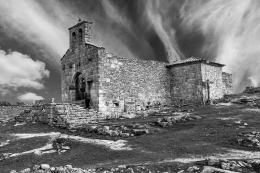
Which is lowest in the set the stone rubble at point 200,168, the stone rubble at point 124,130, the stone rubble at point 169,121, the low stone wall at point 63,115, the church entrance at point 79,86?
the stone rubble at point 200,168

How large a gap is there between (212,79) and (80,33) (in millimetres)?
15699

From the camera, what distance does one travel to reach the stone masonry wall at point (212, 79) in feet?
90.6

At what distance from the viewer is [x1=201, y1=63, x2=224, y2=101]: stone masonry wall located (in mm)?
27625

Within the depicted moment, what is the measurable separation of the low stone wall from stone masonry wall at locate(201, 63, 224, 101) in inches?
495

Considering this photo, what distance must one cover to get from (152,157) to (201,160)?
74.8 inches

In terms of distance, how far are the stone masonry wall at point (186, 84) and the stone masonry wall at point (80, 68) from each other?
10.7 m

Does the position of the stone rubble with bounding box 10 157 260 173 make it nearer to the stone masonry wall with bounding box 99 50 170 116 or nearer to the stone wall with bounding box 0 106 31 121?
the stone masonry wall with bounding box 99 50 170 116

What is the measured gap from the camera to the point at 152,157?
32.6 ft

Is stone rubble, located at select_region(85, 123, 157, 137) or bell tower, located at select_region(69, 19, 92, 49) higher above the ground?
bell tower, located at select_region(69, 19, 92, 49)

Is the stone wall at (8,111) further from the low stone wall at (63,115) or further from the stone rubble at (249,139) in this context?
the stone rubble at (249,139)

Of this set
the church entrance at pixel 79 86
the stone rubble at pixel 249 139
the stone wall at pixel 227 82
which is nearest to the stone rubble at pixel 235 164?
the stone rubble at pixel 249 139

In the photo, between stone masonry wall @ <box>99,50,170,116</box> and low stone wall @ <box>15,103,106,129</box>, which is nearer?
low stone wall @ <box>15,103,106,129</box>

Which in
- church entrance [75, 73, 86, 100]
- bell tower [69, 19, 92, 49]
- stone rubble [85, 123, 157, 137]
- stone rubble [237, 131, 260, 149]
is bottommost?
stone rubble [237, 131, 260, 149]

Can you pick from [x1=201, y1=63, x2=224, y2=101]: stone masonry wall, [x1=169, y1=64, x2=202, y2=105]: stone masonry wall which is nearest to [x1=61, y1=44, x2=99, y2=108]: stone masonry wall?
[x1=169, y1=64, x2=202, y2=105]: stone masonry wall
